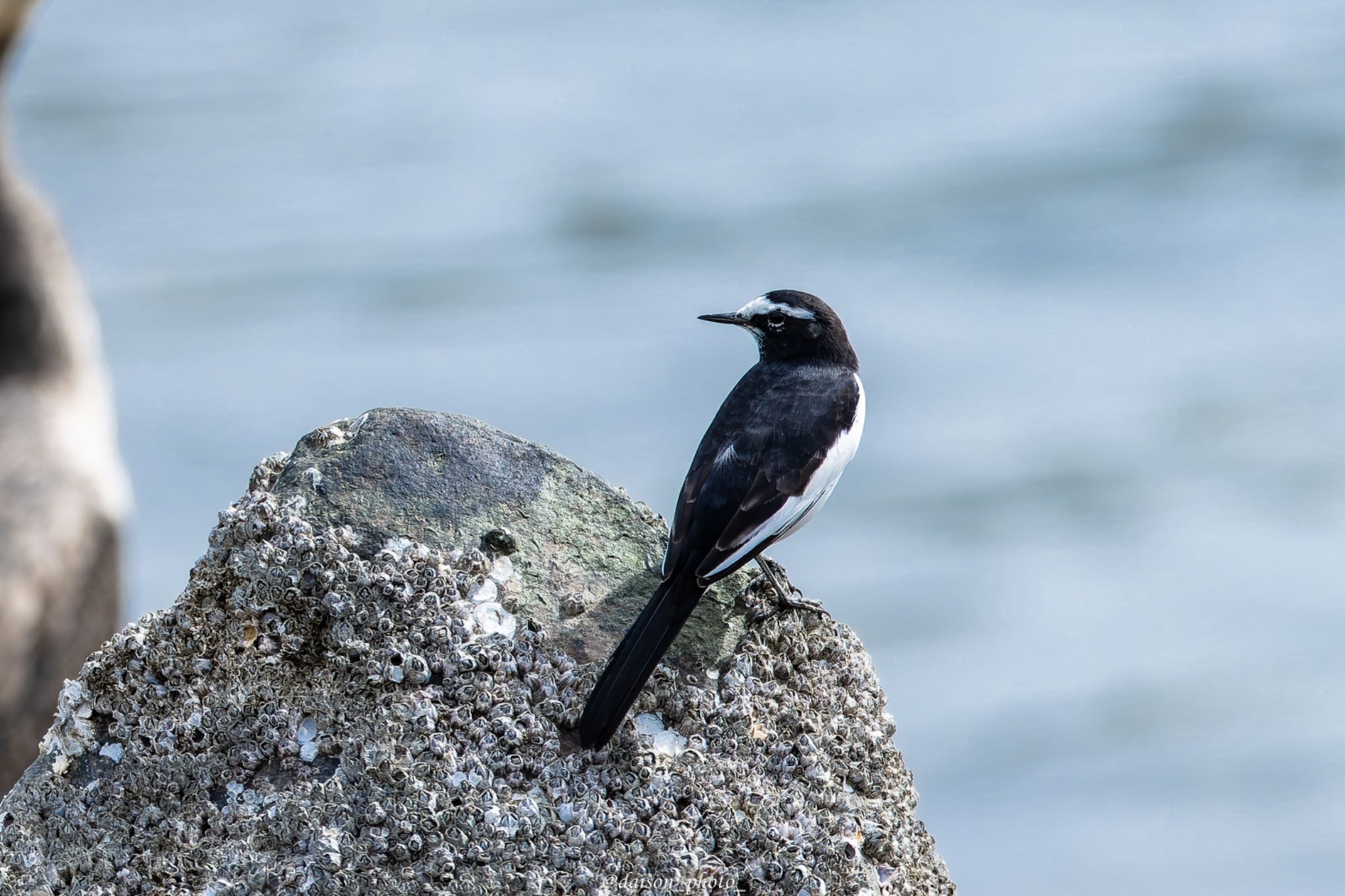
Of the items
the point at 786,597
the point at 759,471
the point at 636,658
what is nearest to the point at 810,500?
the point at 759,471

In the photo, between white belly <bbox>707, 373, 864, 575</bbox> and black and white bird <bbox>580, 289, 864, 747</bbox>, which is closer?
black and white bird <bbox>580, 289, 864, 747</bbox>

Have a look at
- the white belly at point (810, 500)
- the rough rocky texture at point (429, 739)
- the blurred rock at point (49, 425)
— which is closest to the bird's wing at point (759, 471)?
the white belly at point (810, 500)

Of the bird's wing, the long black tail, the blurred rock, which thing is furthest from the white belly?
the blurred rock

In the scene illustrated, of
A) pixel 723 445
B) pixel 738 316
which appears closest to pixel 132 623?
pixel 723 445

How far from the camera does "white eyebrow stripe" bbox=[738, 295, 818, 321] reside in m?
4.01

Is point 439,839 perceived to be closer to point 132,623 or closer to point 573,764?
point 573,764

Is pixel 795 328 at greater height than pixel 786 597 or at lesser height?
greater

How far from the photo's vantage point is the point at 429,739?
272cm

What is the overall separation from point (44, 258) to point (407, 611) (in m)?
7.58

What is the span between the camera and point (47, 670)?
25.2 feet

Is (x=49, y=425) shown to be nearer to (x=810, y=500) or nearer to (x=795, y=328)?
(x=795, y=328)

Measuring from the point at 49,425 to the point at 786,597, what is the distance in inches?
295

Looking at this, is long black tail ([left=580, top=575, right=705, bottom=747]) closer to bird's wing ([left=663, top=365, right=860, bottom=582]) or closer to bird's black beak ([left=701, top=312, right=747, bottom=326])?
bird's wing ([left=663, top=365, right=860, bottom=582])

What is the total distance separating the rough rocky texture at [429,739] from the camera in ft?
8.71
